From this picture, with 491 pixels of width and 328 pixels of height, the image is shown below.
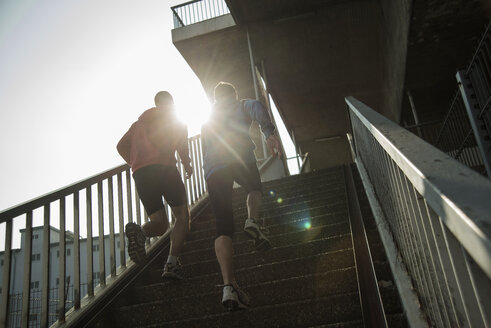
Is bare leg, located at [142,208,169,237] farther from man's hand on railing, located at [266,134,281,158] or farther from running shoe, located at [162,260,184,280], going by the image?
man's hand on railing, located at [266,134,281,158]

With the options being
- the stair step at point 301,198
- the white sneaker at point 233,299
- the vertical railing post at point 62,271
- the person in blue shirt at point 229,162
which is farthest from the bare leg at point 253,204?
the stair step at point 301,198

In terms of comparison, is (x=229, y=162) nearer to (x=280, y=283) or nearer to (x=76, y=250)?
(x=280, y=283)

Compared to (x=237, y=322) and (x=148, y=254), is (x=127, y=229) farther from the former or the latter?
(x=237, y=322)

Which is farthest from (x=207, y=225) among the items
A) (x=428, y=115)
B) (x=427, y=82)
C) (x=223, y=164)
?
(x=428, y=115)

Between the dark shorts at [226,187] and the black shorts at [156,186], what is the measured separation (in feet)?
1.34

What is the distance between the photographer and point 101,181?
10.9 ft

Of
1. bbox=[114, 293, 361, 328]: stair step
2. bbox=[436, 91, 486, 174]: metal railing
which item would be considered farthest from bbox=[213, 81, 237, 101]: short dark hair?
bbox=[436, 91, 486, 174]: metal railing

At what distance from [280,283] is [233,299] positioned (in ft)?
1.77

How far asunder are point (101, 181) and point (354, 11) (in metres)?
7.52

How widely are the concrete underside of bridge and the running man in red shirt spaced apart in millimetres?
4776

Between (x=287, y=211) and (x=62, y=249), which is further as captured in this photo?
(x=287, y=211)

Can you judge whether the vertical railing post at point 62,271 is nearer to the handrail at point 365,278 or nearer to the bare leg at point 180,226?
the bare leg at point 180,226

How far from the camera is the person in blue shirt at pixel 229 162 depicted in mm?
2525

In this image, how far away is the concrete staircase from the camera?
228 cm
